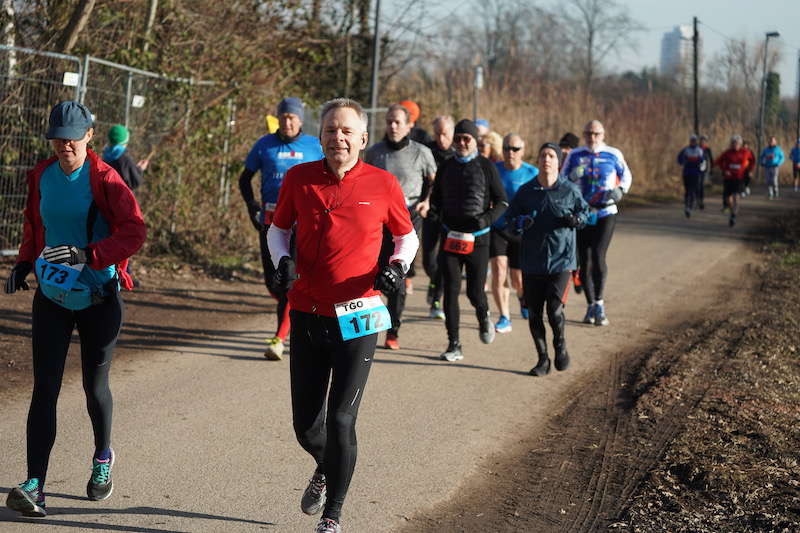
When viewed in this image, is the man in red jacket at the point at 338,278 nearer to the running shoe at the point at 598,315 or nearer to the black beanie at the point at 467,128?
the black beanie at the point at 467,128

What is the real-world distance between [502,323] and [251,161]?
313cm

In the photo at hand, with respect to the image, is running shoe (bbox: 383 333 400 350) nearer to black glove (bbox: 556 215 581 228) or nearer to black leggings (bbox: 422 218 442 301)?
black leggings (bbox: 422 218 442 301)

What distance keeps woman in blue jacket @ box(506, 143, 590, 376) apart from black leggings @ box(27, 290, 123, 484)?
4.18m

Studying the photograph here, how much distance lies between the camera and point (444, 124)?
401 inches

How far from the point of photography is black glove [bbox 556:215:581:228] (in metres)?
8.36

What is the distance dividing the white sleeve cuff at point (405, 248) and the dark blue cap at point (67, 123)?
1586 mm

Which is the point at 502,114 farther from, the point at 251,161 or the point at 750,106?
the point at 750,106

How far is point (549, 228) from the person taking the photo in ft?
27.7

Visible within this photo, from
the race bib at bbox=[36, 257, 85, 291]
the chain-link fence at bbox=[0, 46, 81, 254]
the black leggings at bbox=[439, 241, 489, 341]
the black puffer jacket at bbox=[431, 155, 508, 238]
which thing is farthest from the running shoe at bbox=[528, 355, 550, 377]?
the chain-link fence at bbox=[0, 46, 81, 254]

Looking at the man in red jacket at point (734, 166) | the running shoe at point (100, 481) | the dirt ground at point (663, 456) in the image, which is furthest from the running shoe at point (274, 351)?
the man in red jacket at point (734, 166)

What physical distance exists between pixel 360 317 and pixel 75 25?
979 cm

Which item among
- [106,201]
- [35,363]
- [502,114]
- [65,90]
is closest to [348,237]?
[106,201]

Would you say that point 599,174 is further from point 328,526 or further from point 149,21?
point 149,21

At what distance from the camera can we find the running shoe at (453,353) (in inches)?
354
